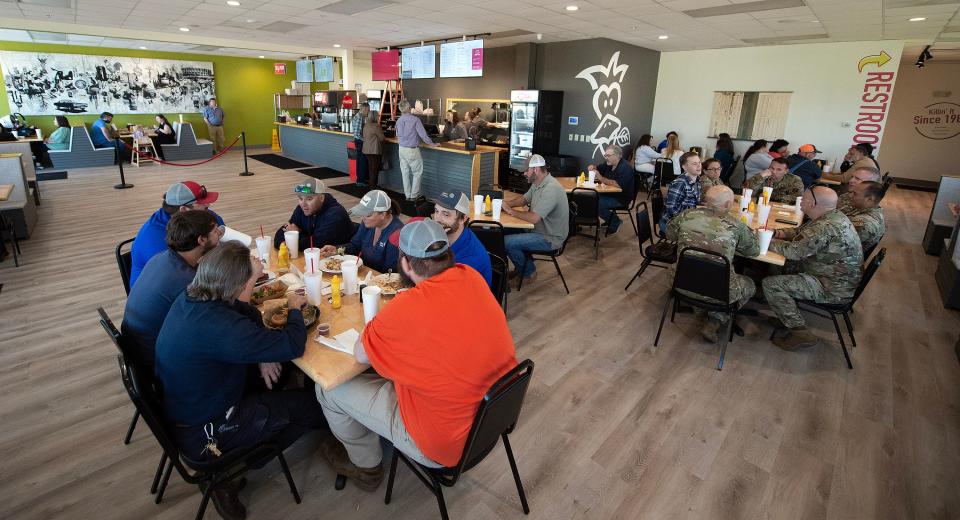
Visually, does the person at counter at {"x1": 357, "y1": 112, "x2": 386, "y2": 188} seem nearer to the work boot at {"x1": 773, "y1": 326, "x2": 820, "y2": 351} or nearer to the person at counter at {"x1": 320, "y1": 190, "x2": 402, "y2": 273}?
the person at counter at {"x1": 320, "y1": 190, "x2": 402, "y2": 273}

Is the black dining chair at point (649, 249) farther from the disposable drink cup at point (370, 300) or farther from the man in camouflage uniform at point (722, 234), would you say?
the disposable drink cup at point (370, 300)

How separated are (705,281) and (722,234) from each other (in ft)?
1.22

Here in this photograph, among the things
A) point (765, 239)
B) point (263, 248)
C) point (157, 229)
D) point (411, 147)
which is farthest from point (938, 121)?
point (157, 229)

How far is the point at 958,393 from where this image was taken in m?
3.21

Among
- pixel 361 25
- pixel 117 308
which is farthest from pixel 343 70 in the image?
pixel 117 308

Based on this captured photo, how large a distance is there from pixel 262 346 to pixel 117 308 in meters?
3.18

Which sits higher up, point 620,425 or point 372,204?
point 372,204

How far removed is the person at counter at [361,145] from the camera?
930cm

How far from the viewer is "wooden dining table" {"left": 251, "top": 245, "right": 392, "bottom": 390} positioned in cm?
186

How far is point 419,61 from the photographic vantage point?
9.52 meters

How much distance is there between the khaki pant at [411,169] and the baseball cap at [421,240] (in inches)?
262

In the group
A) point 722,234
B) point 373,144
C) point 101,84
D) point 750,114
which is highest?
point 101,84

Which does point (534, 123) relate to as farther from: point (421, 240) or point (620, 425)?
point (421, 240)

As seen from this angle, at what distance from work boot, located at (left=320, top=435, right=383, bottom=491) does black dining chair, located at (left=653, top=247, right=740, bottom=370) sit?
7.86ft
